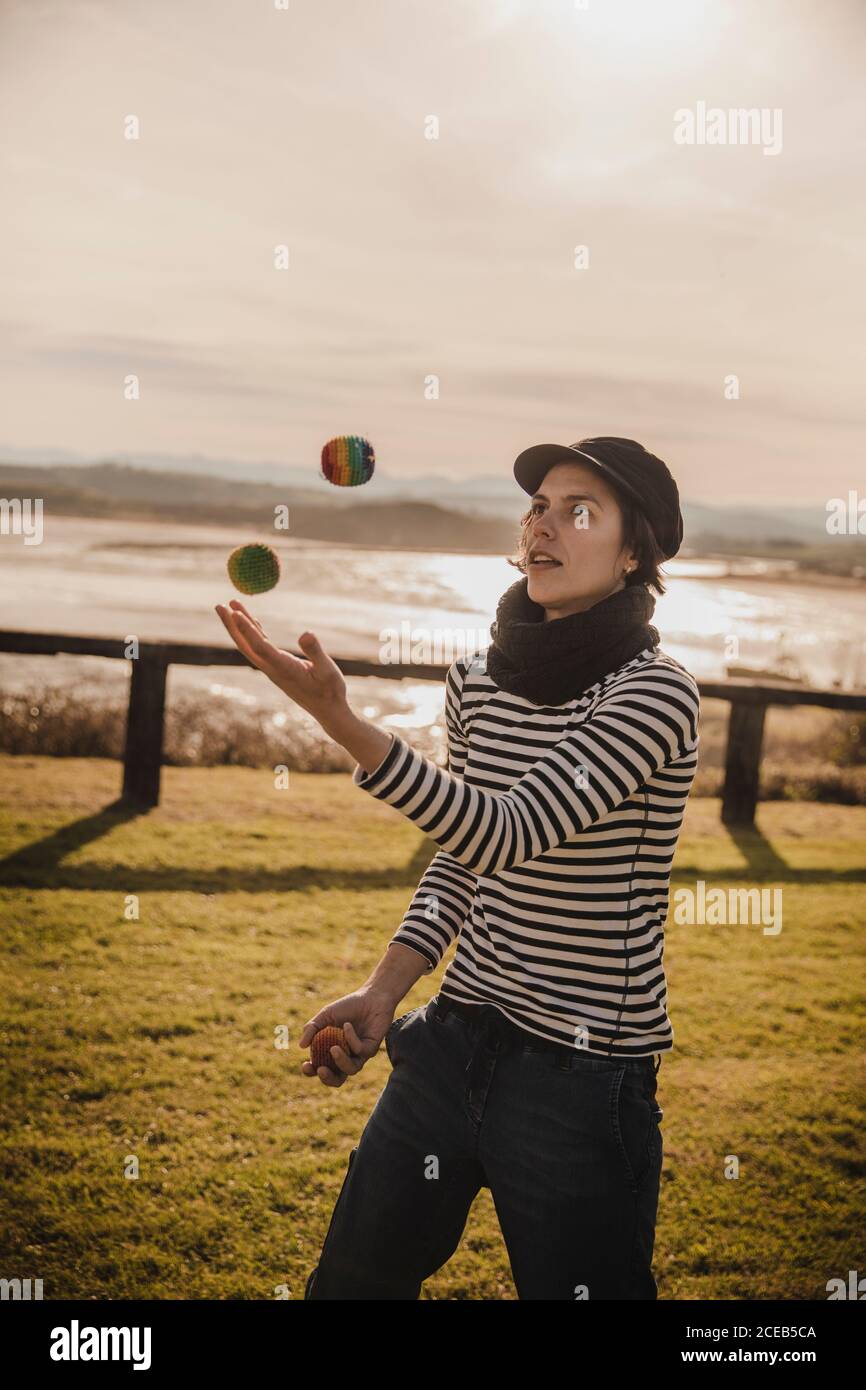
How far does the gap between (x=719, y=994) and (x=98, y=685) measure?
31.8 ft

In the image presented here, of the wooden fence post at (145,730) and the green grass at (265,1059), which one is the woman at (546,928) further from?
the wooden fence post at (145,730)

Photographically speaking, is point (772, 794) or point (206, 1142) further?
point (772, 794)

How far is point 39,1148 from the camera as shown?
3.87 meters

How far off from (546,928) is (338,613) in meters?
22.3

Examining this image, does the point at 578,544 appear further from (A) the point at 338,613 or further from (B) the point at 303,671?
(A) the point at 338,613

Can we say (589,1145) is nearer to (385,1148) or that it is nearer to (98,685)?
(385,1148)

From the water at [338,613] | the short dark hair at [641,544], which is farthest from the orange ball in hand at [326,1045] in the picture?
the water at [338,613]

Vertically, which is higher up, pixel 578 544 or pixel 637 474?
pixel 637 474

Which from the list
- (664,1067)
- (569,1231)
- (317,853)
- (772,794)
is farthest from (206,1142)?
(772,794)

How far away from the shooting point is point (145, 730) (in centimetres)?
780

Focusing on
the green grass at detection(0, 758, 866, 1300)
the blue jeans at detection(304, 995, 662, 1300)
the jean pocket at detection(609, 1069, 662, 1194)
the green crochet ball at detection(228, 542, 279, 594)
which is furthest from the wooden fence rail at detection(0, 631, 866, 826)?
the jean pocket at detection(609, 1069, 662, 1194)

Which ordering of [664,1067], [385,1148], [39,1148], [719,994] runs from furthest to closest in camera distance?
[719,994] → [664,1067] → [39,1148] → [385,1148]

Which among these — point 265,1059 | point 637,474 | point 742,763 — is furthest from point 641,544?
point 742,763

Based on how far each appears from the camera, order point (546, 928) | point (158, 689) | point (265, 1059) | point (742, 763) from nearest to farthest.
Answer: point (546, 928) → point (265, 1059) → point (158, 689) → point (742, 763)
